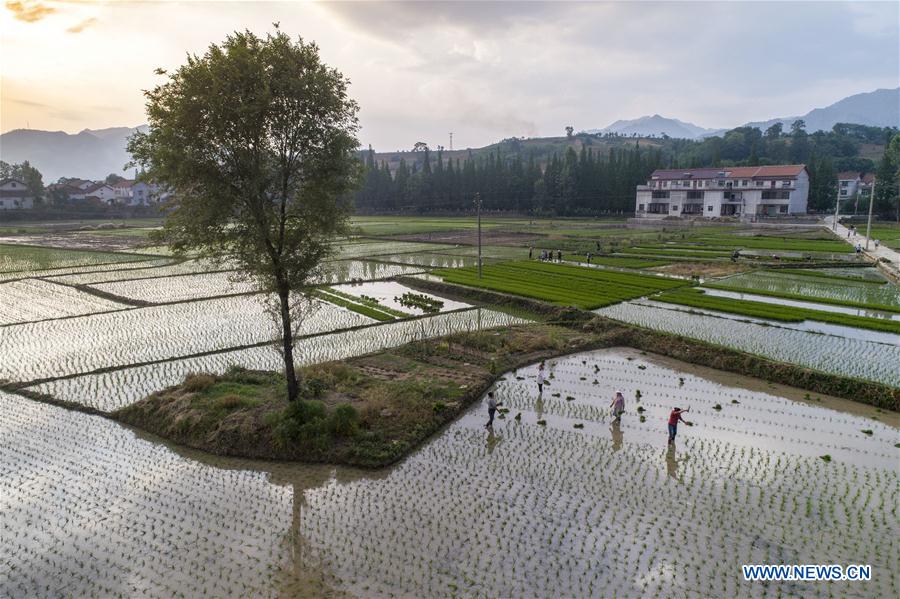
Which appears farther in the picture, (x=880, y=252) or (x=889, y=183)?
(x=889, y=183)

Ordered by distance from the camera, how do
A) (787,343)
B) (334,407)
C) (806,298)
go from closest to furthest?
1. (334,407)
2. (787,343)
3. (806,298)

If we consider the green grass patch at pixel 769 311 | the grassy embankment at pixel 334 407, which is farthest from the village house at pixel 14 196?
the green grass patch at pixel 769 311

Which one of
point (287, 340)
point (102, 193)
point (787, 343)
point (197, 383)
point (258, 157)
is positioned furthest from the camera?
point (102, 193)

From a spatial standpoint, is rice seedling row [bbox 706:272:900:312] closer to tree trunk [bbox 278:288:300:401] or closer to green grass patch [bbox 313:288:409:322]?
green grass patch [bbox 313:288:409:322]

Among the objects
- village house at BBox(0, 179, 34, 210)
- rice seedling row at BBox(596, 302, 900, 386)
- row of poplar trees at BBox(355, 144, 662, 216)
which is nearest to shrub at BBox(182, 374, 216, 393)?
rice seedling row at BBox(596, 302, 900, 386)

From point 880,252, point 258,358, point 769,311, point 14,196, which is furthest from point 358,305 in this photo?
point 14,196

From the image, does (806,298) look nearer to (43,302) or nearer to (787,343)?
(787,343)

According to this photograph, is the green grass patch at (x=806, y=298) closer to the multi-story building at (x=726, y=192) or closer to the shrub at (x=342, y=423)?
the shrub at (x=342, y=423)
